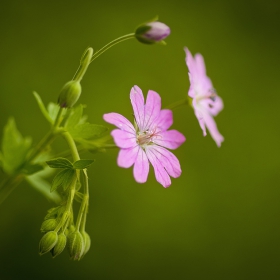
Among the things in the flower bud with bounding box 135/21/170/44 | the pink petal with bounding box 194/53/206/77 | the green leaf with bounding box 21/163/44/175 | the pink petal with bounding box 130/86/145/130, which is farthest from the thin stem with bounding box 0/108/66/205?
the pink petal with bounding box 194/53/206/77

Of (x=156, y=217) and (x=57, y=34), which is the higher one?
(x=57, y=34)

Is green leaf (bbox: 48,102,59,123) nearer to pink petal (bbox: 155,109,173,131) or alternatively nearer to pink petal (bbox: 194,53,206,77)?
pink petal (bbox: 155,109,173,131)

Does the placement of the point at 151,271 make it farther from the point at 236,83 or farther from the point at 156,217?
the point at 236,83

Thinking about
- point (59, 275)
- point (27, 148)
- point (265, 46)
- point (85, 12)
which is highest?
point (265, 46)

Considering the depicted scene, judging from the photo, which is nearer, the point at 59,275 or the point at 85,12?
the point at 59,275

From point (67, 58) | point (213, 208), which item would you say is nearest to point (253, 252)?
point (213, 208)

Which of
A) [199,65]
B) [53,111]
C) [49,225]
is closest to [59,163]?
[49,225]

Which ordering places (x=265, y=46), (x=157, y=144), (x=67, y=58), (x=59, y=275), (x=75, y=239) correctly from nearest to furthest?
(x=75, y=239), (x=157, y=144), (x=59, y=275), (x=67, y=58), (x=265, y=46)

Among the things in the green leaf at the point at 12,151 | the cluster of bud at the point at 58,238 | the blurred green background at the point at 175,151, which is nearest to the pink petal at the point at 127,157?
the cluster of bud at the point at 58,238

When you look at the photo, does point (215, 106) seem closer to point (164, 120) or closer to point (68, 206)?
point (164, 120)
